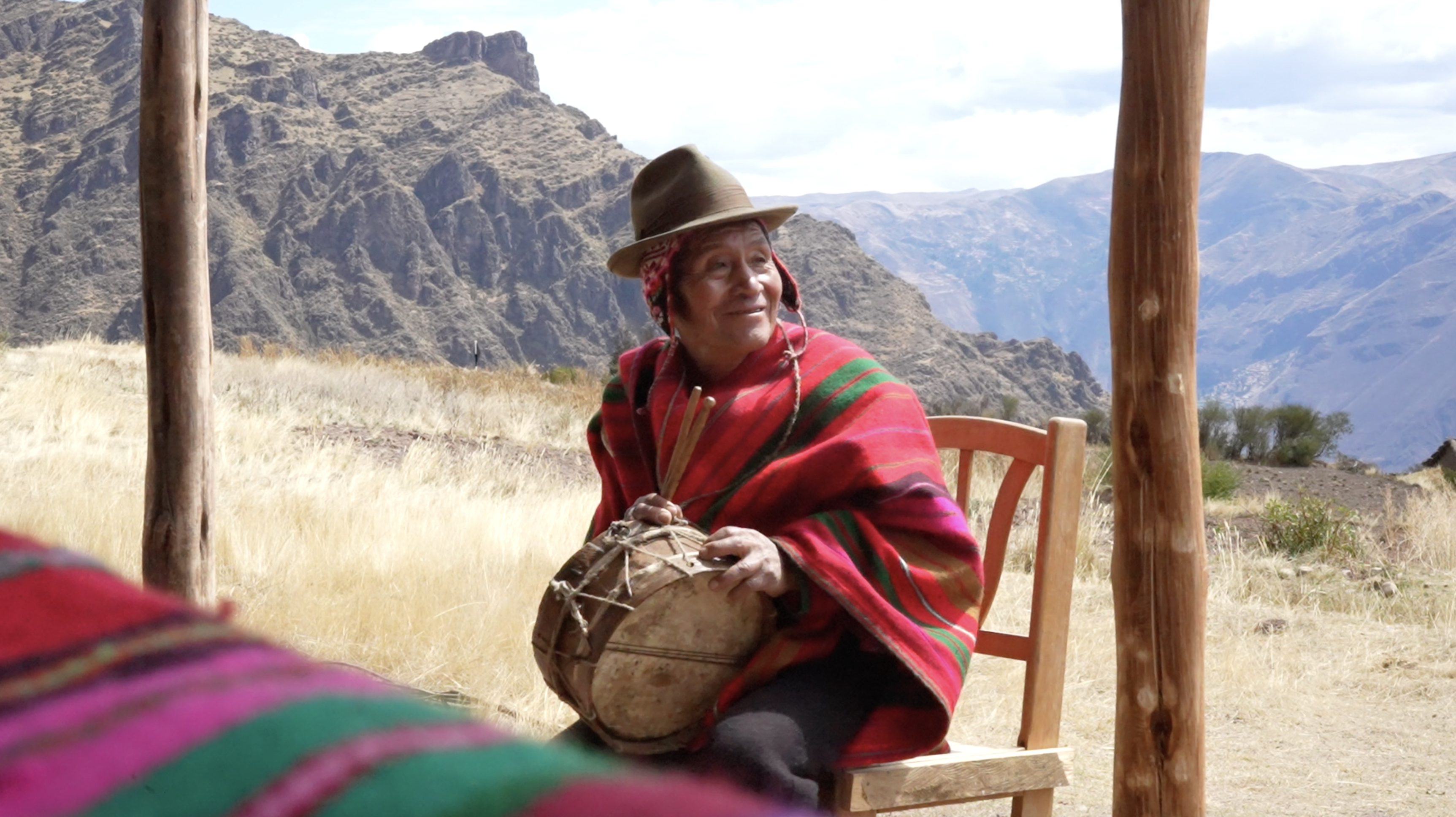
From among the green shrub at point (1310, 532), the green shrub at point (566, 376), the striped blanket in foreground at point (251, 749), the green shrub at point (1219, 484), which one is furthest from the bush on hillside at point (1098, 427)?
the striped blanket in foreground at point (251, 749)

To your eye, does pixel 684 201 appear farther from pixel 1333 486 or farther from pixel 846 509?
pixel 1333 486

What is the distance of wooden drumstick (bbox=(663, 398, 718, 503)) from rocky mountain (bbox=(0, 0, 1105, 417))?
45409 millimetres

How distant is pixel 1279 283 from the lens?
17325 cm

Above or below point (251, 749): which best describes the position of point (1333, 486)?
below

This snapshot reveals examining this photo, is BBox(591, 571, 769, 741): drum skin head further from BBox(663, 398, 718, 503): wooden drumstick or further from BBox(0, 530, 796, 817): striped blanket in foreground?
BBox(0, 530, 796, 817): striped blanket in foreground

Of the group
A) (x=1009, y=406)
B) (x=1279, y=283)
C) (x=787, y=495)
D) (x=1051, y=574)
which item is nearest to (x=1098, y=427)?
(x=1009, y=406)

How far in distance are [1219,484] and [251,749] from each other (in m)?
13.9

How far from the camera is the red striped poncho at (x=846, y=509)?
8.20ft

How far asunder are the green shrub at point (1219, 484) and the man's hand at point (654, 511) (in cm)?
1128

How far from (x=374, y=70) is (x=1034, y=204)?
423ft

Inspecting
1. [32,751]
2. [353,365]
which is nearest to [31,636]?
[32,751]

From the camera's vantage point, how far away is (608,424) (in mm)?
3021

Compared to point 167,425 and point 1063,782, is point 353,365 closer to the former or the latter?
point 167,425

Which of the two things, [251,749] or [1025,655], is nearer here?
[251,749]
